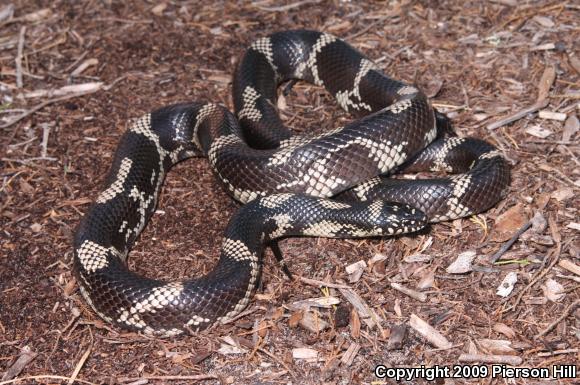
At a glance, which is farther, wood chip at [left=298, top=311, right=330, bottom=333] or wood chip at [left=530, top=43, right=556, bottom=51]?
wood chip at [left=530, top=43, right=556, bottom=51]

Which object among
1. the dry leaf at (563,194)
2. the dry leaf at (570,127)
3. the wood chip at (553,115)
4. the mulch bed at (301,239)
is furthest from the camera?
the wood chip at (553,115)

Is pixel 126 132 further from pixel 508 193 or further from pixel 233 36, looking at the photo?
pixel 508 193

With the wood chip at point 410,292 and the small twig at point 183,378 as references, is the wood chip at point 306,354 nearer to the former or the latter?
the small twig at point 183,378

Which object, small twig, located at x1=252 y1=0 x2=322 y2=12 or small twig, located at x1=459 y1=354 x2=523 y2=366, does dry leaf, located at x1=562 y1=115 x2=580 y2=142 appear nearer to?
small twig, located at x1=459 y1=354 x2=523 y2=366

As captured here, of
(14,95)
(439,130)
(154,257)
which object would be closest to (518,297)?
(439,130)

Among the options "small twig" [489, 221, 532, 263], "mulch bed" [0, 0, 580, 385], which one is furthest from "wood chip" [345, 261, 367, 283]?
"small twig" [489, 221, 532, 263]

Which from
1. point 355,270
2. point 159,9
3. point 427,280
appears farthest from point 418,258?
point 159,9

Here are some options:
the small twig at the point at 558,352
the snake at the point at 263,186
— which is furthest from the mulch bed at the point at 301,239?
the snake at the point at 263,186
